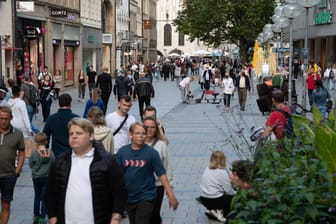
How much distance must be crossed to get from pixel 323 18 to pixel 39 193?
49.3 metres

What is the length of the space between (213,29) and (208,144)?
159 ft

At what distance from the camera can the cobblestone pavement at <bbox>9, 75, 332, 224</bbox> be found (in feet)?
32.7

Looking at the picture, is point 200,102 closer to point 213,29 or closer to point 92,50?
point 92,50

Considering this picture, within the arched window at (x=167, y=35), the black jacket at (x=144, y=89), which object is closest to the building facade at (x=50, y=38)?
the black jacket at (x=144, y=89)

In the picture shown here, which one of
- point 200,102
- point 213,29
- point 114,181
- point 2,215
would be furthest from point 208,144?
point 213,29

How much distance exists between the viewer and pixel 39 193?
9.10 m

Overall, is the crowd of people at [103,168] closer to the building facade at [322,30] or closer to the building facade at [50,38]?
the building facade at [50,38]

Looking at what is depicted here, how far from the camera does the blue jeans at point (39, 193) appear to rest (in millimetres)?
8984

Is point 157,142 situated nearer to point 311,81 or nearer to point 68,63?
point 311,81

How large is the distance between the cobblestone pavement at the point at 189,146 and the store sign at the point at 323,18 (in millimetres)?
23981

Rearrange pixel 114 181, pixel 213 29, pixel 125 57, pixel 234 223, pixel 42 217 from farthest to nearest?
1. pixel 125 57
2. pixel 213 29
3. pixel 42 217
4. pixel 114 181
5. pixel 234 223

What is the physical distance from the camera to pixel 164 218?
977 cm

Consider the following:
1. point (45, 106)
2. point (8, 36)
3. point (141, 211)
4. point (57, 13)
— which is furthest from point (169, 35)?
point (141, 211)

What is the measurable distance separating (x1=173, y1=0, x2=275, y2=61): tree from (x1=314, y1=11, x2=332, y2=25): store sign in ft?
18.6
